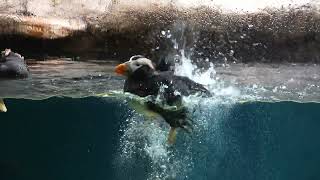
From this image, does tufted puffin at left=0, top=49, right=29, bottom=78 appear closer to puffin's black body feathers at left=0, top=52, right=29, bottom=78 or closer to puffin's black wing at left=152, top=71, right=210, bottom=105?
puffin's black body feathers at left=0, top=52, right=29, bottom=78

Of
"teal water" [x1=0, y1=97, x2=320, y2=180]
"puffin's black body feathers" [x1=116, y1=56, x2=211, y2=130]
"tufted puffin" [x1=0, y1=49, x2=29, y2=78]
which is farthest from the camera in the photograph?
"teal water" [x1=0, y1=97, x2=320, y2=180]


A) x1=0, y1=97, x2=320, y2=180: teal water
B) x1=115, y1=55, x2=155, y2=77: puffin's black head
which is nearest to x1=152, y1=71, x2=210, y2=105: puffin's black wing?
x1=115, y1=55, x2=155, y2=77: puffin's black head

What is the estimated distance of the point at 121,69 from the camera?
5699mm

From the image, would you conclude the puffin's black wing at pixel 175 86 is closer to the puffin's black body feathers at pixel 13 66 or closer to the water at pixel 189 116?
the water at pixel 189 116

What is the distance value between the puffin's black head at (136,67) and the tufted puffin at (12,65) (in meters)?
1.09

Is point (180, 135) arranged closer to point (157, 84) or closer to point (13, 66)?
point (157, 84)

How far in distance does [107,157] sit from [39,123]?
1.91m

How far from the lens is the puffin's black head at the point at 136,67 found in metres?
5.67

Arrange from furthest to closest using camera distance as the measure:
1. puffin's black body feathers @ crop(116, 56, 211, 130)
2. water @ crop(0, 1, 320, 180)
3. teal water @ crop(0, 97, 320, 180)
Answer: teal water @ crop(0, 97, 320, 180)
puffin's black body feathers @ crop(116, 56, 211, 130)
water @ crop(0, 1, 320, 180)

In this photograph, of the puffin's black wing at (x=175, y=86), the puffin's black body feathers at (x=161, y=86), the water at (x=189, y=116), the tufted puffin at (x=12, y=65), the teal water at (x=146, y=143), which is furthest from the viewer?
the teal water at (x=146, y=143)

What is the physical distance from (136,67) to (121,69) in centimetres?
17

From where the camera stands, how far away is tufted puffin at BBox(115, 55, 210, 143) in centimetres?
571

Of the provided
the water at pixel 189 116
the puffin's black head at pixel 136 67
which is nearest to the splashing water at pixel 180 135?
the water at pixel 189 116

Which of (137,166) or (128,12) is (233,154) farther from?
(128,12)
